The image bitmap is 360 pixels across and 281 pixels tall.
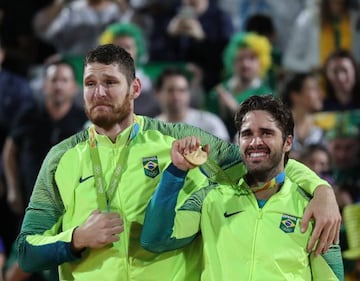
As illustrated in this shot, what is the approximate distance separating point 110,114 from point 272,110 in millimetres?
728

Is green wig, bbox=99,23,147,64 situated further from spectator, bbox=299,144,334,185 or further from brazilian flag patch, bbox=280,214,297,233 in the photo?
brazilian flag patch, bbox=280,214,297,233

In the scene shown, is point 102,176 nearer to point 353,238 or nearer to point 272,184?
point 272,184

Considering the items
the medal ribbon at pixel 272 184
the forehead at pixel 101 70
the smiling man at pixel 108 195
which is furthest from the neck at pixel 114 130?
the medal ribbon at pixel 272 184

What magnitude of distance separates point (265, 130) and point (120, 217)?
29.6 inches

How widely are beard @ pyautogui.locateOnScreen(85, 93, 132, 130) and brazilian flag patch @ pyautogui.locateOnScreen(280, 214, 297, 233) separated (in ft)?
2.81

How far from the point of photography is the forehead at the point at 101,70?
466cm

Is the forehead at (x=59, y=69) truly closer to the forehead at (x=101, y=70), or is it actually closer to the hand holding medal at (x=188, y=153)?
the forehead at (x=101, y=70)

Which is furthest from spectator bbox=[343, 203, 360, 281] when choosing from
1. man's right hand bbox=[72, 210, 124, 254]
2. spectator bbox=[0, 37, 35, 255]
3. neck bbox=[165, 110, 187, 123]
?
spectator bbox=[0, 37, 35, 255]

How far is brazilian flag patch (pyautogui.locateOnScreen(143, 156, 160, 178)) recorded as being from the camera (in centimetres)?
475

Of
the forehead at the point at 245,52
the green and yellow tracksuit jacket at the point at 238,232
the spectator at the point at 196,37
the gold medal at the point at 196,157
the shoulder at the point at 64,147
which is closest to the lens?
the gold medal at the point at 196,157

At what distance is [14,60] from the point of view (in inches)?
380

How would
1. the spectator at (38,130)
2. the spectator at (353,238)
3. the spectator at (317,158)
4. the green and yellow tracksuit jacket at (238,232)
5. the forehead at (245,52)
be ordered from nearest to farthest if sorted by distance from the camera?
the green and yellow tracksuit jacket at (238,232) < the spectator at (353,238) < the spectator at (317,158) < the spectator at (38,130) < the forehead at (245,52)

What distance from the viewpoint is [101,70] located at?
467cm

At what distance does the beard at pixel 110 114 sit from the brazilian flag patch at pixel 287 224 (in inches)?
33.7
